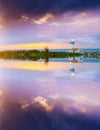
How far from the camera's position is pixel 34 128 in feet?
15.8

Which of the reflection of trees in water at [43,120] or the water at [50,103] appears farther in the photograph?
the water at [50,103]

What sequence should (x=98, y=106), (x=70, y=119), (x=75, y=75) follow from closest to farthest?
(x=70, y=119) → (x=98, y=106) → (x=75, y=75)

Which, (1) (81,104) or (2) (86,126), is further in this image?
(1) (81,104)

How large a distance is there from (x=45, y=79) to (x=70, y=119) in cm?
389

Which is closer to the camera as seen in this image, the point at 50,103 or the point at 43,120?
the point at 43,120

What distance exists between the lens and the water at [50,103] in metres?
5.03

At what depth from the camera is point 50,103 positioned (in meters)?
6.38

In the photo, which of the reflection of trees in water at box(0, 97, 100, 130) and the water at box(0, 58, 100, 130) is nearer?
the reflection of trees in water at box(0, 97, 100, 130)

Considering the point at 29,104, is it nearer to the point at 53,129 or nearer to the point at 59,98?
the point at 59,98

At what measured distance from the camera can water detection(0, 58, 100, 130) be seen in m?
5.03

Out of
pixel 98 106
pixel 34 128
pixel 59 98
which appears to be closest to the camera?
pixel 34 128

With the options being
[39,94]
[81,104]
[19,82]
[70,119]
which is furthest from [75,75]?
[70,119]

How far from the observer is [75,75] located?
994 centimetres

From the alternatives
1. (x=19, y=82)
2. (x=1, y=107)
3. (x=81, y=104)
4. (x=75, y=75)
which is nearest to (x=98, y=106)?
(x=81, y=104)
